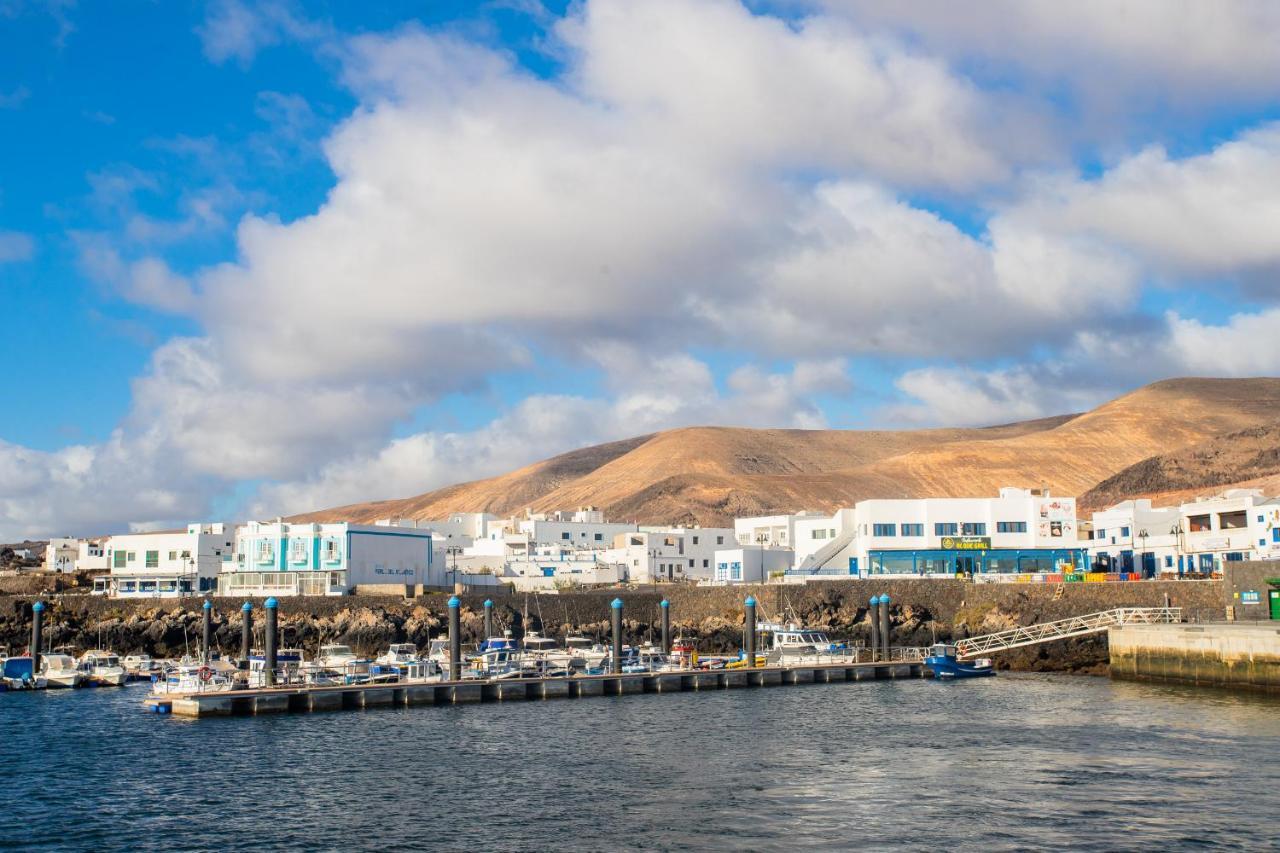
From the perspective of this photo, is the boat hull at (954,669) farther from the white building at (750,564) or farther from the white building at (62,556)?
the white building at (62,556)

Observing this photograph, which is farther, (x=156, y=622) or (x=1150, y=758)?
(x=156, y=622)

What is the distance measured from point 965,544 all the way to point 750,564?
2364cm

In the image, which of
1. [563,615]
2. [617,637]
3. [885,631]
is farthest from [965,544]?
[617,637]

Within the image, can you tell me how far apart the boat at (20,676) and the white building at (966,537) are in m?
67.1

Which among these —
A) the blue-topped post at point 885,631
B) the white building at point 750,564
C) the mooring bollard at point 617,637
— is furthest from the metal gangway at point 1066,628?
the white building at point 750,564

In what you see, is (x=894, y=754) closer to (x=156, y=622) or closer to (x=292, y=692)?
(x=292, y=692)

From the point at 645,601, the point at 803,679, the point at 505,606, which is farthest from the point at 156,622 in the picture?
the point at 803,679

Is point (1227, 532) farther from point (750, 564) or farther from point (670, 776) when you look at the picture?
point (670, 776)

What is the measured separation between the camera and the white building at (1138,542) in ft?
376

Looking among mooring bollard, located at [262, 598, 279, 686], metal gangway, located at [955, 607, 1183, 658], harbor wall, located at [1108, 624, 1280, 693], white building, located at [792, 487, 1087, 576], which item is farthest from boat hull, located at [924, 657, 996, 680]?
mooring bollard, located at [262, 598, 279, 686]

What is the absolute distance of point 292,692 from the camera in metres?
65.6

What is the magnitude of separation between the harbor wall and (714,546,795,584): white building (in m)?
52.6

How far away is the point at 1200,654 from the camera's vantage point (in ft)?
224

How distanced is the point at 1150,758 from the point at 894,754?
9811 mm
